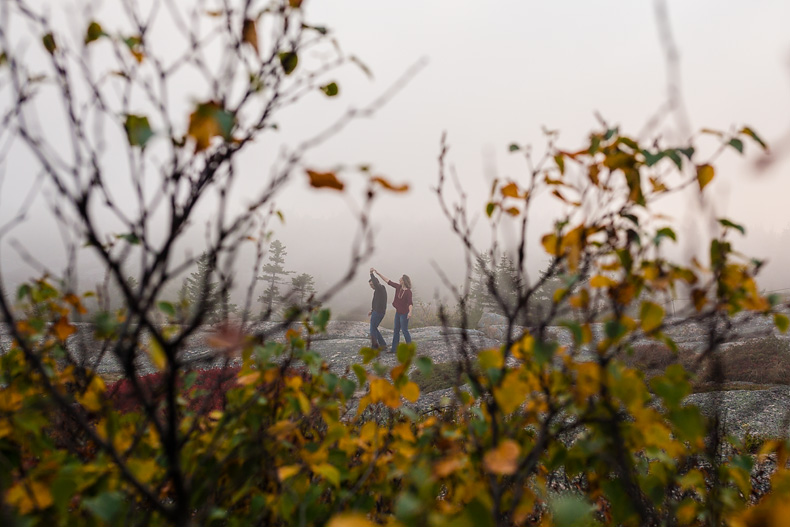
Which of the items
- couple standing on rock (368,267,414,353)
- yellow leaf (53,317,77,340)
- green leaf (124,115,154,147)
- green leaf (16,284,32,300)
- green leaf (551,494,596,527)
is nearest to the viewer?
green leaf (551,494,596,527)

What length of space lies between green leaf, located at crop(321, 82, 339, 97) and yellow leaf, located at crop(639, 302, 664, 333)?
1192mm

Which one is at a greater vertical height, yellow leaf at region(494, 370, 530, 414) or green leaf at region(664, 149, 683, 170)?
green leaf at region(664, 149, 683, 170)

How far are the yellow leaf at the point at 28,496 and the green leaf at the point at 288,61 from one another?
1277 mm

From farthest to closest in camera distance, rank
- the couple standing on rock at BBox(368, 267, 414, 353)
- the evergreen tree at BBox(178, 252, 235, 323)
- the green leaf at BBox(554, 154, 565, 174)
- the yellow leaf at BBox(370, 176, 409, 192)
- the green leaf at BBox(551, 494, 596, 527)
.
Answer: the couple standing on rock at BBox(368, 267, 414, 353)
the green leaf at BBox(554, 154, 565, 174)
the evergreen tree at BBox(178, 252, 235, 323)
the yellow leaf at BBox(370, 176, 409, 192)
the green leaf at BBox(551, 494, 596, 527)

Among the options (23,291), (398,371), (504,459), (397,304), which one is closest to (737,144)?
(504,459)

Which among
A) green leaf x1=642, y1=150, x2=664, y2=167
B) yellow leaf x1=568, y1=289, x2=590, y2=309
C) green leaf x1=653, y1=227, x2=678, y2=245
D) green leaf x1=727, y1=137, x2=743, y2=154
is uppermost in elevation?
green leaf x1=727, y1=137, x2=743, y2=154

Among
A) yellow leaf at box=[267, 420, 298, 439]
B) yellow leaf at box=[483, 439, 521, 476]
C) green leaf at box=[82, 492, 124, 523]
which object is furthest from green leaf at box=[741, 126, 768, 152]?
green leaf at box=[82, 492, 124, 523]

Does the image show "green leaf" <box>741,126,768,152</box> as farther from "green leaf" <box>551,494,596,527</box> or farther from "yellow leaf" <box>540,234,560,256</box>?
"green leaf" <box>551,494,596,527</box>

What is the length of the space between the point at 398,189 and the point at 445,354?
454 inches

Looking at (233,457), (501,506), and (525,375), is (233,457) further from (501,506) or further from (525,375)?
(525,375)

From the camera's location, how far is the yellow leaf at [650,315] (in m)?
0.88

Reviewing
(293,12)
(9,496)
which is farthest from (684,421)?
(293,12)

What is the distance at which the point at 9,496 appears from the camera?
2.62 ft

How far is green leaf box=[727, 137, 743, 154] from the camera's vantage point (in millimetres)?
927
